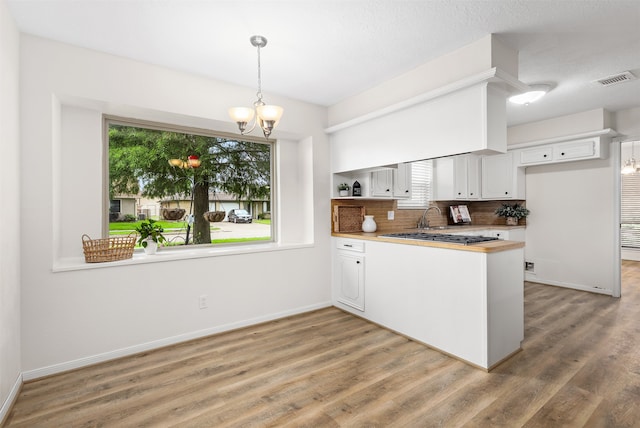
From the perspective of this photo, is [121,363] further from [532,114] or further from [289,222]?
[532,114]

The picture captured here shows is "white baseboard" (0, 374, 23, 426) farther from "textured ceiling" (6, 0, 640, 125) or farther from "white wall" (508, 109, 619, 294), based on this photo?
"white wall" (508, 109, 619, 294)

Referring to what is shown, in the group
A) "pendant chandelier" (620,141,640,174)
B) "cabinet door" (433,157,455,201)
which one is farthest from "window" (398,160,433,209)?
"pendant chandelier" (620,141,640,174)

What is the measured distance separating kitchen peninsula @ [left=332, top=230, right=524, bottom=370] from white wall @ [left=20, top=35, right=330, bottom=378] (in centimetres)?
111

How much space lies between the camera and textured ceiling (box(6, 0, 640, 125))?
2074 millimetres

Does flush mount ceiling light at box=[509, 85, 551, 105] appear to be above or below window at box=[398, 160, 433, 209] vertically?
above

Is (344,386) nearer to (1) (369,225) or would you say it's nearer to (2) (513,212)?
(1) (369,225)

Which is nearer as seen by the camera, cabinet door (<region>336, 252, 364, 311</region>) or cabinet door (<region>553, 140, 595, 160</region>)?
cabinet door (<region>336, 252, 364, 311</region>)

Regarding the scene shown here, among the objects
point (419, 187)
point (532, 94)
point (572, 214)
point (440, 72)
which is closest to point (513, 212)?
point (572, 214)

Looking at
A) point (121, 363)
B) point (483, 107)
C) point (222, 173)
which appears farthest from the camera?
point (222, 173)

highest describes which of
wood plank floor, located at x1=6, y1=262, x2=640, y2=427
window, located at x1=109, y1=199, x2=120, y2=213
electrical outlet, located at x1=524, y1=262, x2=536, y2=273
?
window, located at x1=109, y1=199, x2=120, y2=213

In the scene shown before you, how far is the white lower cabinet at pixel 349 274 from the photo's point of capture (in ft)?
11.9

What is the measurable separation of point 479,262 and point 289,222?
7.45 ft

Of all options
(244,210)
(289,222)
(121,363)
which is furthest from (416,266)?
(121,363)

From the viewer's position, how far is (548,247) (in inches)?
198
